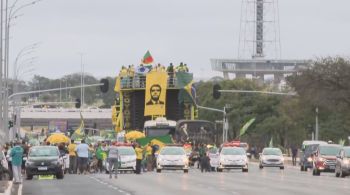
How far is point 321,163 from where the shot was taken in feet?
209

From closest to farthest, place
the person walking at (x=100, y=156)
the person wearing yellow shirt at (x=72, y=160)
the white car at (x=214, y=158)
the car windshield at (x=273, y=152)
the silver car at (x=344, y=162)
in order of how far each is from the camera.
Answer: the silver car at (x=344, y=162), the person wearing yellow shirt at (x=72, y=160), the person walking at (x=100, y=156), the white car at (x=214, y=158), the car windshield at (x=273, y=152)

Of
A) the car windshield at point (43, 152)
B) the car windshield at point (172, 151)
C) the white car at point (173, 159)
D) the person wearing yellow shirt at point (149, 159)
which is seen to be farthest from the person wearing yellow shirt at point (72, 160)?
the car windshield at point (43, 152)

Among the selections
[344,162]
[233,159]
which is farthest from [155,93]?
[344,162]

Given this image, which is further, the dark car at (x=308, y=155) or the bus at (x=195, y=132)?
the bus at (x=195, y=132)

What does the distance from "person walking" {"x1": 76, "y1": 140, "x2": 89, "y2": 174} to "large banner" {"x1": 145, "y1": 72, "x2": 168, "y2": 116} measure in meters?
8.59

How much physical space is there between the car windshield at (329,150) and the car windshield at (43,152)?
55.5ft

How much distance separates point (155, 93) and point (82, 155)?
10.7m

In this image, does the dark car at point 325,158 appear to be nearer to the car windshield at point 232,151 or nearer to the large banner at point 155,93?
the car windshield at point 232,151

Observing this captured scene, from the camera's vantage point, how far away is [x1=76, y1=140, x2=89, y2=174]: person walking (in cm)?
5919

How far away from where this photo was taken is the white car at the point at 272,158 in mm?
73812

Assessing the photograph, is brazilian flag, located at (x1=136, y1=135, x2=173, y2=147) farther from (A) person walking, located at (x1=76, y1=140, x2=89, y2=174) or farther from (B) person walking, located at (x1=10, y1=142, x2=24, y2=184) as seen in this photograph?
(B) person walking, located at (x1=10, y1=142, x2=24, y2=184)

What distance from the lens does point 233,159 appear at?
6656 centimetres

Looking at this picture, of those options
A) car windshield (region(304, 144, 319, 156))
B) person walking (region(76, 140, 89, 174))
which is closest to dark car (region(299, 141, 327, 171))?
car windshield (region(304, 144, 319, 156))

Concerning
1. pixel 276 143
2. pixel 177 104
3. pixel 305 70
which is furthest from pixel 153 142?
pixel 276 143
